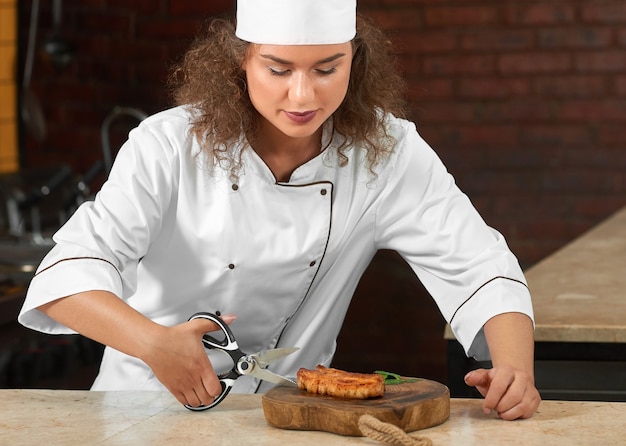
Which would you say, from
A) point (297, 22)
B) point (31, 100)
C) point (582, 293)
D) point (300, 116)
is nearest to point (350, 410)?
point (300, 116)

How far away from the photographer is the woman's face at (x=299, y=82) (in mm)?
1392

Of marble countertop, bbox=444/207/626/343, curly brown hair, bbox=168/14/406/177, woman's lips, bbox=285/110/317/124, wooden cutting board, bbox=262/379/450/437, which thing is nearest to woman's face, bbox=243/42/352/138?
woman's lips, bbox=285/110/317/124

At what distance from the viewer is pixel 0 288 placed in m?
2.31

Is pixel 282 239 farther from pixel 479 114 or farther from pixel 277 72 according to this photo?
pixel 479 114

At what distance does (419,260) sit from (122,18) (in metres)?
3.17

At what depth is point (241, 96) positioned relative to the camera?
1.58m

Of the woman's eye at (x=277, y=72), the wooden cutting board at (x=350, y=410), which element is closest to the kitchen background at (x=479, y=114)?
the woman's eye at (x=277, y=72)

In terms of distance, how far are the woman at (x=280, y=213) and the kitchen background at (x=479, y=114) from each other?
8.56 feet

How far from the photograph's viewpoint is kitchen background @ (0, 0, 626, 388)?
4215 millimetres

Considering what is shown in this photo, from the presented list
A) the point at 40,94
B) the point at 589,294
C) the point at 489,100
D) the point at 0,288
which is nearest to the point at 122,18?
the point at 40,94

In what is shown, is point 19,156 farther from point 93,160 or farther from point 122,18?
point 122,18

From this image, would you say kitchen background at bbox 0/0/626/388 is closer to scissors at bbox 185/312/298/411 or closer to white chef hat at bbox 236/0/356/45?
white chef hat at bbox 236/0/356/45

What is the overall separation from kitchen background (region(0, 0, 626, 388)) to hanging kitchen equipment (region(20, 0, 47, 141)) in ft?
0.19

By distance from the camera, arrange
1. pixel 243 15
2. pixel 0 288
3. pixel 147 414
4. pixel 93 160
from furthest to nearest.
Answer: pixel 93 160
pixel 0 288
pixel 243 15
pixel 147 414
